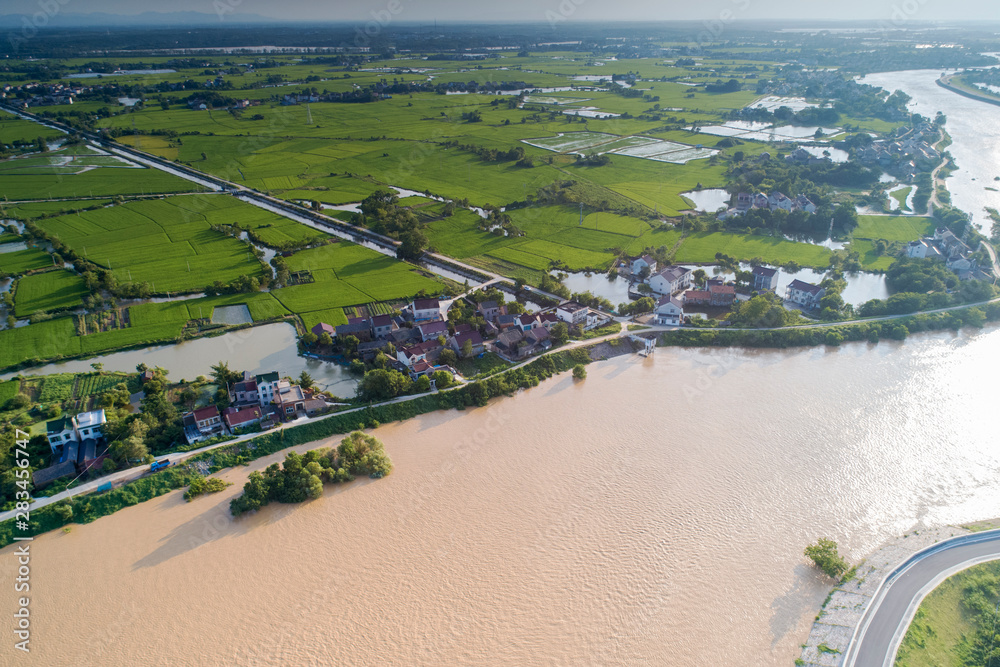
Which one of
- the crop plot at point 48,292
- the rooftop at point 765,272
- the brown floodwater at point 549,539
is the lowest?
the brown floodwater at point 549,539

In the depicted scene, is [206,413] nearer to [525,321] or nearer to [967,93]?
[525,321]

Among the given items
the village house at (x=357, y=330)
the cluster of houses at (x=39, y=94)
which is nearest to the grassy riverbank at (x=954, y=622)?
the village house at (x=357, y=330)

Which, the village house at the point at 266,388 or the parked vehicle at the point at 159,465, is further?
the village house at the point at 266,388

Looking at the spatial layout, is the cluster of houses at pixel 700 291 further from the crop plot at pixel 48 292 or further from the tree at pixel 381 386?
the crop plot at pixel 48 292

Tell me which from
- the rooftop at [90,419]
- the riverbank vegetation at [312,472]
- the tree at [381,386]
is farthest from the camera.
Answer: the tree at [381,386]

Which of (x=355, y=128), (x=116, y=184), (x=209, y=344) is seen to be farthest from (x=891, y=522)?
(x=355, y=128)

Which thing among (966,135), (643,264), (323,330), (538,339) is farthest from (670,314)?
(966,135)

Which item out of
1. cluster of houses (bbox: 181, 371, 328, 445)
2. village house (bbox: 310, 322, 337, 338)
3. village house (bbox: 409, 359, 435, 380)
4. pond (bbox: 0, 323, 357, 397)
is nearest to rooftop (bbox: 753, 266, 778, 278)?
village house (bbox: 409, 359, 435, 380)
